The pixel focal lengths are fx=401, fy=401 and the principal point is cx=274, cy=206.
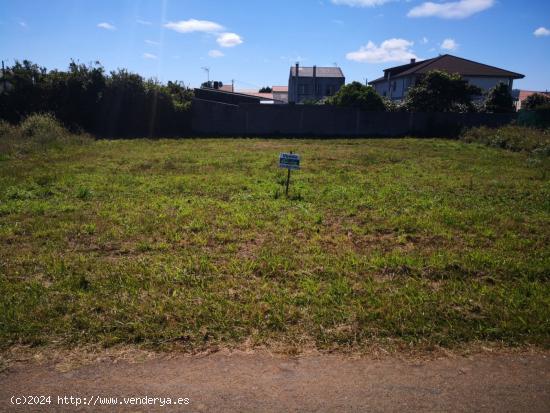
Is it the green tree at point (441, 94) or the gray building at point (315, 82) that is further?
the gray building at point (315, 82)

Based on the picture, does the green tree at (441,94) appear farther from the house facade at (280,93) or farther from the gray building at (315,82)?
the house facade at (280,93)

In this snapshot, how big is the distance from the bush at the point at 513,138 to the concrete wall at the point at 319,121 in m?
2.66

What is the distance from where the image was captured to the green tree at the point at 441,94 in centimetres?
2433

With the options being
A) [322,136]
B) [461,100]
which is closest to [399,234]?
[322,136]

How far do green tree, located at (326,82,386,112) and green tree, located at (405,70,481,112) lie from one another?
220 cm

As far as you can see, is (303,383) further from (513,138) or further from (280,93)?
(280,93)

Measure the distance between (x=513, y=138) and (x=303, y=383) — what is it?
16960mm

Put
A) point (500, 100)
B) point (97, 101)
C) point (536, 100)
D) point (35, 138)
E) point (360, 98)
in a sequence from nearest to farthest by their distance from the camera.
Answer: point (35, 138) → point (97, 101) → point (360, 98) → point (500, 100) → point (536, 100)

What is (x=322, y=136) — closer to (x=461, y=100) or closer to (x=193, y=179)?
(x=461, y=100)

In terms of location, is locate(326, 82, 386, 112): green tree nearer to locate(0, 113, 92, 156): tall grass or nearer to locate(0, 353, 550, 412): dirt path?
locate(0, 113, 92, 156): tall grass

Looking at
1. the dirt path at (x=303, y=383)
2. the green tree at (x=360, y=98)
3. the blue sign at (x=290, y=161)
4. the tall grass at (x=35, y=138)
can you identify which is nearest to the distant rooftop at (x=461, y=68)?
the green tree at (x=360, y=98)

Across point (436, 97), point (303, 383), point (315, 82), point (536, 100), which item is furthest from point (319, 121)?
point (315, 82)

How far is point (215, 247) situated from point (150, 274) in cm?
100

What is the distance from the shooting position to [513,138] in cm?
1619
